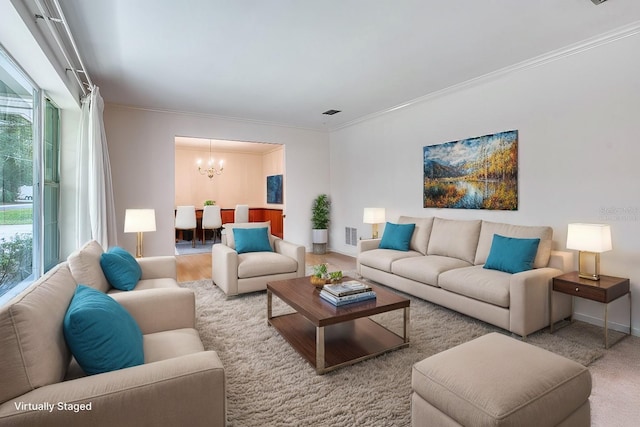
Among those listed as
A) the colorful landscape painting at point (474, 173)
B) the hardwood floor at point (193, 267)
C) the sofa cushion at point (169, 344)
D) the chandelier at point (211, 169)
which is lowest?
the hardwood floor at point (193, 267)

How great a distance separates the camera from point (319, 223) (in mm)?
6914

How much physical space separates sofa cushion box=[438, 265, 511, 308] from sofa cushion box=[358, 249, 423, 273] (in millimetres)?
805

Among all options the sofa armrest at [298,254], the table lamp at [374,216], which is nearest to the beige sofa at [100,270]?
the sofa armrest at [298,254]

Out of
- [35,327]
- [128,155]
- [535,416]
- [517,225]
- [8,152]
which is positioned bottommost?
[535,416]

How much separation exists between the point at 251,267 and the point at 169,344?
206cm

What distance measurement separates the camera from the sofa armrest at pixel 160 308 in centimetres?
202

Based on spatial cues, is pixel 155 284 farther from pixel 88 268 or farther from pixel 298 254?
pixel 298 254

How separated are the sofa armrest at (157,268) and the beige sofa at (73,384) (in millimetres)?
1607

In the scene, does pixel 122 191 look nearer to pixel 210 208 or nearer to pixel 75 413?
pixel 210 208

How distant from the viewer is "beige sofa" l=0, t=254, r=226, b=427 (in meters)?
1.09

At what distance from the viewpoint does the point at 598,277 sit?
9.31ft

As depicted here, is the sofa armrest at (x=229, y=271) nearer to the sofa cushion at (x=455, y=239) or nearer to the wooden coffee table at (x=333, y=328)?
the wooden coffee table at (x=333, y=328)

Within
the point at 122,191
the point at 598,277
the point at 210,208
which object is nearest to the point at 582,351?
the point at 598,277

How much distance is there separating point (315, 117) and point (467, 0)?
3.76 m
